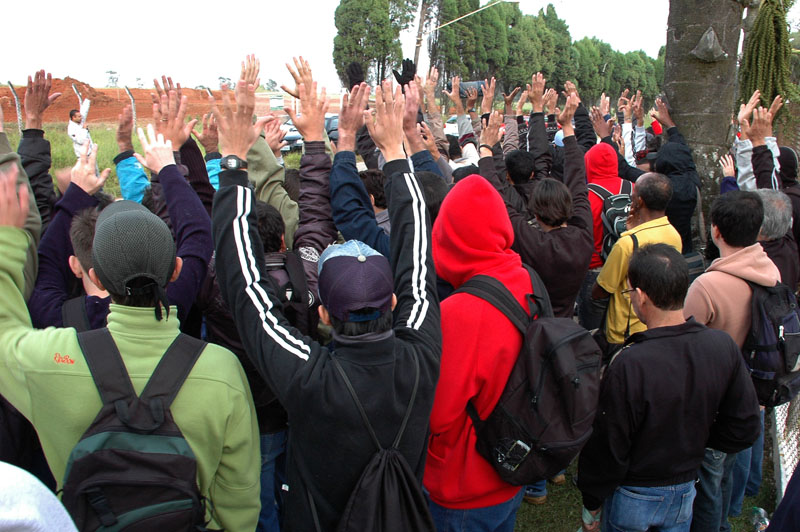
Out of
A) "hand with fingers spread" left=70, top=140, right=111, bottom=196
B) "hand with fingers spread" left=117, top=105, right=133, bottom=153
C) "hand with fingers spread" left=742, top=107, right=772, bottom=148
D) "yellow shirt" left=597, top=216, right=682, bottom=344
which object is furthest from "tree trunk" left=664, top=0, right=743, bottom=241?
"hand with fingers spread" left=70, top=140, right=111, bottom=196

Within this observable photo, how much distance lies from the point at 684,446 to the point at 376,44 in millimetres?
38670

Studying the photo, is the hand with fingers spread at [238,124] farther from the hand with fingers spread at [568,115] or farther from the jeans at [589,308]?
the jeans at [589,308]

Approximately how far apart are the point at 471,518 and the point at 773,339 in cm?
180

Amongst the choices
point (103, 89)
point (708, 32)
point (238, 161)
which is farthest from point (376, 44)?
point (238, 161)

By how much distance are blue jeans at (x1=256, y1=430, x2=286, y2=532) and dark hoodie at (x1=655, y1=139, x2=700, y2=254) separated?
136 inches

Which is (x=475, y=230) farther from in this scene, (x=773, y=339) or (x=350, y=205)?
(x=773, y=339)

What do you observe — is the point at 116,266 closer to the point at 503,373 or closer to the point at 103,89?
the point at 503,373

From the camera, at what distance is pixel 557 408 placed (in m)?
2.05

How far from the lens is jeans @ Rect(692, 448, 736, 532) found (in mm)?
2697

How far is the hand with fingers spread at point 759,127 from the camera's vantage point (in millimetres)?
4059

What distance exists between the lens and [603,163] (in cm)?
474

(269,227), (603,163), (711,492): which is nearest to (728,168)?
(603,163)

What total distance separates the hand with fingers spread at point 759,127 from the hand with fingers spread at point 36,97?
479cm

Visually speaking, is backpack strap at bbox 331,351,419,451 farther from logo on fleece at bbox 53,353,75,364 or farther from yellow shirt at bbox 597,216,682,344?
yellow shirt at bbox 597,216,682,344
